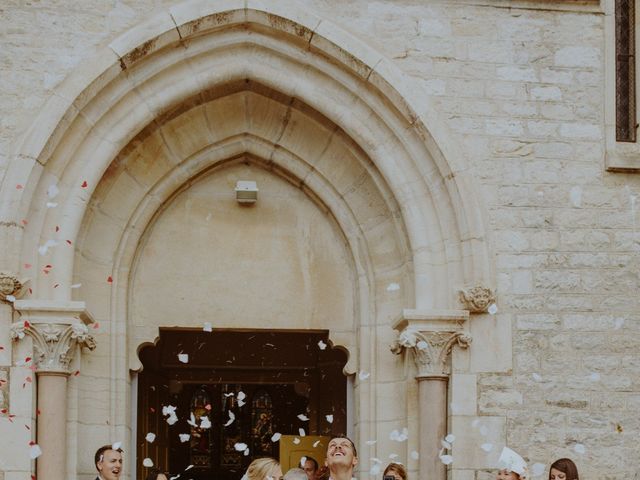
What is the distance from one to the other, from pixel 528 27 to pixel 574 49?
0.40 m

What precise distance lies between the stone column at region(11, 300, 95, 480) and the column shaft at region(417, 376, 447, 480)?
2.60m

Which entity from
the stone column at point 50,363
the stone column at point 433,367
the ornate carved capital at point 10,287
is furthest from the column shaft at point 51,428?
the stone column at point 433,367

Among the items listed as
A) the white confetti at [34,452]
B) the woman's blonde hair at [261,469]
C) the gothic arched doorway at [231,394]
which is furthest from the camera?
the gothic arched doorway at [231,394]

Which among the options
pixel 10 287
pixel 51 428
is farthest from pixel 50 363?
pixel 10 287

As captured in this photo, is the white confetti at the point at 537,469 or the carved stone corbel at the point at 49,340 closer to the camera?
the carved stone corbel at the point at 49,340

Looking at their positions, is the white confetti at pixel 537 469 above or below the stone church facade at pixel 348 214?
below

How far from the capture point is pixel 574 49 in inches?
427

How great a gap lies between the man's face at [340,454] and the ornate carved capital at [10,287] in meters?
3.25

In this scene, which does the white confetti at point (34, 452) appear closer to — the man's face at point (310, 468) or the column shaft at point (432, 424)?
the man's face at point (310, 468)

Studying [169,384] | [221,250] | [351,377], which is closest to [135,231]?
[221,250]

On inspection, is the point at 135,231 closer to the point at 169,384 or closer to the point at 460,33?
the point at 460,33

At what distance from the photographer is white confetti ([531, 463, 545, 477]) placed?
33.7 ft

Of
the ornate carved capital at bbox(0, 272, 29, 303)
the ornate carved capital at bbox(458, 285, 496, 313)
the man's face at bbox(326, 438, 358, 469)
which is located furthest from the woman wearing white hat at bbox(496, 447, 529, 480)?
the ornate carved capital at bbox(0, 272, 29, 303)

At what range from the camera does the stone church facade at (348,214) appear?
33.5ft
